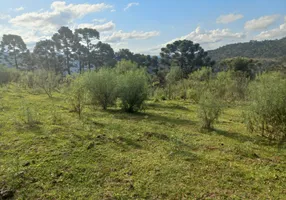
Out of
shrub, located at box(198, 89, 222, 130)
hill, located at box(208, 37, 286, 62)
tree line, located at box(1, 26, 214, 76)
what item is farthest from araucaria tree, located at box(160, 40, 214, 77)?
shrub, located at box(198, 89, 222, 130)

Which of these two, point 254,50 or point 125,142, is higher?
point 254,50

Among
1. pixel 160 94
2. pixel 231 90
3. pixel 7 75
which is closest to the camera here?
pixel 231 90

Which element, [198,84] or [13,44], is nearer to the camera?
[198,84]

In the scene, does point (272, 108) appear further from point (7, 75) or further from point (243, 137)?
point (7, 75)

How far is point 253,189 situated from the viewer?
4.37 metres

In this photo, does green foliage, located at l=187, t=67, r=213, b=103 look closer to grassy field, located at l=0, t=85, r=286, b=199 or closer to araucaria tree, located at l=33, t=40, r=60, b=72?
grassy field, located at l=0, t=85, r=286, b=199

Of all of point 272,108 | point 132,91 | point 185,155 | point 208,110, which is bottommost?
point 185,155

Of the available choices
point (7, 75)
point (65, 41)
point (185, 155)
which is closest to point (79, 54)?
point (65, 41)

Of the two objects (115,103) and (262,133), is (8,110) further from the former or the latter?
(262,133)

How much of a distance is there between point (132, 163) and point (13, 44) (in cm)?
4106

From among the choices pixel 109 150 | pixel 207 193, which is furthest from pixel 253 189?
pixel 109 150

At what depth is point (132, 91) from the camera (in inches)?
472

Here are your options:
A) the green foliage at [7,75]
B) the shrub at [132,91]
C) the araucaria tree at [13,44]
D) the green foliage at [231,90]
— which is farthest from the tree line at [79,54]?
the shrub at [132,91]

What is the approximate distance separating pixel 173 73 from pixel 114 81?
10.6 metres
